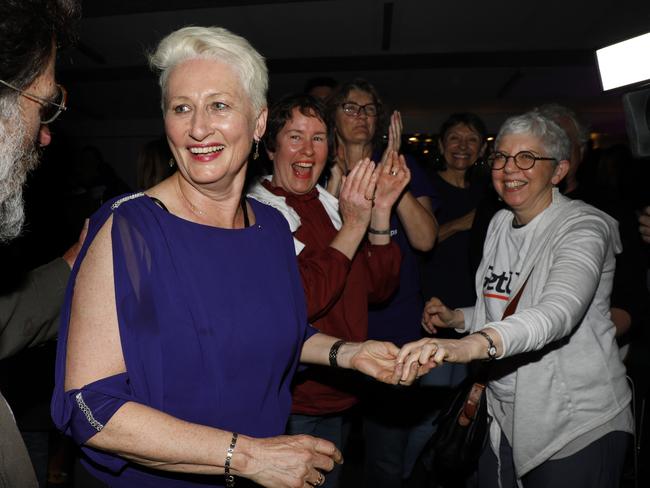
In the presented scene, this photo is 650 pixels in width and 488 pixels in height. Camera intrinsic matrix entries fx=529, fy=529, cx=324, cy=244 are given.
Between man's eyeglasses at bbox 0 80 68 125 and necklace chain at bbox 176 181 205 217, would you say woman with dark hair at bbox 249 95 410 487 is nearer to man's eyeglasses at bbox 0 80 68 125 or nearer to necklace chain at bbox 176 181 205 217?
necklace chain at bbox 176 181 205 217

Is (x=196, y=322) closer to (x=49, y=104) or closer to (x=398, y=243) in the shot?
(x=49, y=104)

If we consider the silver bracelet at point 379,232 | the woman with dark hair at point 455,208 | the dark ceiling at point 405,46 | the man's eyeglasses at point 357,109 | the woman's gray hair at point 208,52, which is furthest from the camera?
the dark ceiling at point 405,46

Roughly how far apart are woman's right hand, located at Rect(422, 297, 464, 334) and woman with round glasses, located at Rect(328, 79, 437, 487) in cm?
20

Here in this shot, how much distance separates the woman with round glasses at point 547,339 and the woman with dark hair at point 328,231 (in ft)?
1.65

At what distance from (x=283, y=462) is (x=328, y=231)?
47.8 inches

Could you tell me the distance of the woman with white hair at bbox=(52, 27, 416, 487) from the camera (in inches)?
48.6

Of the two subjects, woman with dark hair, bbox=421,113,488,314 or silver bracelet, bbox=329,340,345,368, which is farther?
woman with dark hair, bbox=421,113,488,314

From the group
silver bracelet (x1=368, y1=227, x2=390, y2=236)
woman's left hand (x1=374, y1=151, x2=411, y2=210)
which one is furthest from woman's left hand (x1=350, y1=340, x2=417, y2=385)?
woman's left hand (x1=374, y1=151, x2=411, y2=210)

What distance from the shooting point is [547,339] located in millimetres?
1627

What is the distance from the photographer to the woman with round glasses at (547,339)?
1653 millimetres

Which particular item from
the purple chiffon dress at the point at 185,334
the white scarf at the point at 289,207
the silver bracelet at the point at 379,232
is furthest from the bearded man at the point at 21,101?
the silver bracelet at the point at 379,232

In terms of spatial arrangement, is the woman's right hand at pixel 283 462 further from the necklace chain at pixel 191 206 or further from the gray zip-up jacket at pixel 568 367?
the gray zip-up jacket at pixel 568 367

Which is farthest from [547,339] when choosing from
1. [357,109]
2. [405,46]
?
[405,46]

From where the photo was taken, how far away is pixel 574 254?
5.96 ft
